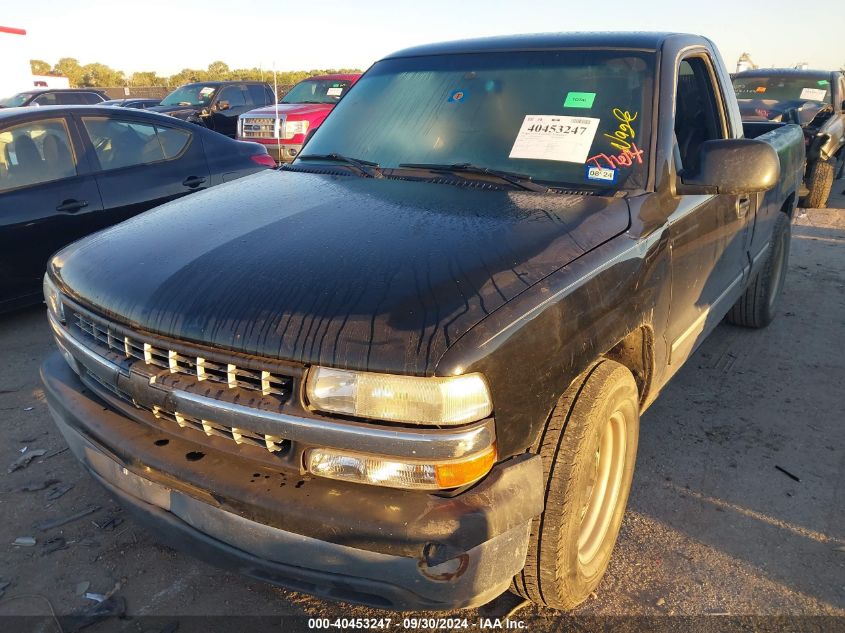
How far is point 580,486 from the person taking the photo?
1990mm

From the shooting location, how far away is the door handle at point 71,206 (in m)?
4.84

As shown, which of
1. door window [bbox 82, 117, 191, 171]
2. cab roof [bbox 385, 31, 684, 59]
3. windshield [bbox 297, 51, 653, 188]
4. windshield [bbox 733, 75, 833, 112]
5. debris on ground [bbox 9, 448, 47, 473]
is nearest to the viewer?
windshield [bbox 297, 51, 653, 188]

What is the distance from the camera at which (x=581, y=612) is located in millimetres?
2250

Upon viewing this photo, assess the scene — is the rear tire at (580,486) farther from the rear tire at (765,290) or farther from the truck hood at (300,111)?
the truck hood at (300,111)

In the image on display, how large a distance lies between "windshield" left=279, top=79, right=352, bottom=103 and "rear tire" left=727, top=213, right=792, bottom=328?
8.88m

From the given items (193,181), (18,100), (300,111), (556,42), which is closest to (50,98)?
(18,100)

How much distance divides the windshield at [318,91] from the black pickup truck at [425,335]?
9.51 metres

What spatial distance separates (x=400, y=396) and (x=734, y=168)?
1.72 metres

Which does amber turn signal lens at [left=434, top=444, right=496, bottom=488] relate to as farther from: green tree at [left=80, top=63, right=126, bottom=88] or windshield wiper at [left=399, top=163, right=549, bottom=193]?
green tree at [left=80, top=63, right=126, bottom=88]

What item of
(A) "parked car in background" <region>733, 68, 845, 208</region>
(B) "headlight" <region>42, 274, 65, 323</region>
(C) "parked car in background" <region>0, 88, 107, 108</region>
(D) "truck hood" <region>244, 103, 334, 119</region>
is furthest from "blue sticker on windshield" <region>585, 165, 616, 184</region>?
(C) "parked car in background" <region>0, 88, 107, 108</region>

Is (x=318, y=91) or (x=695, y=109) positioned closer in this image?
(x=695, y=109)

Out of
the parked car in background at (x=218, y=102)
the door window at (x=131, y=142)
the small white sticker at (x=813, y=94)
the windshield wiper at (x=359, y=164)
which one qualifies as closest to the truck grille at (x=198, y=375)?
the windshield wiper at (x=359, y=164)

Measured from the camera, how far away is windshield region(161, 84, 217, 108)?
548 inches

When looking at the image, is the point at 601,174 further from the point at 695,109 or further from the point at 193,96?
the point at 193,96
